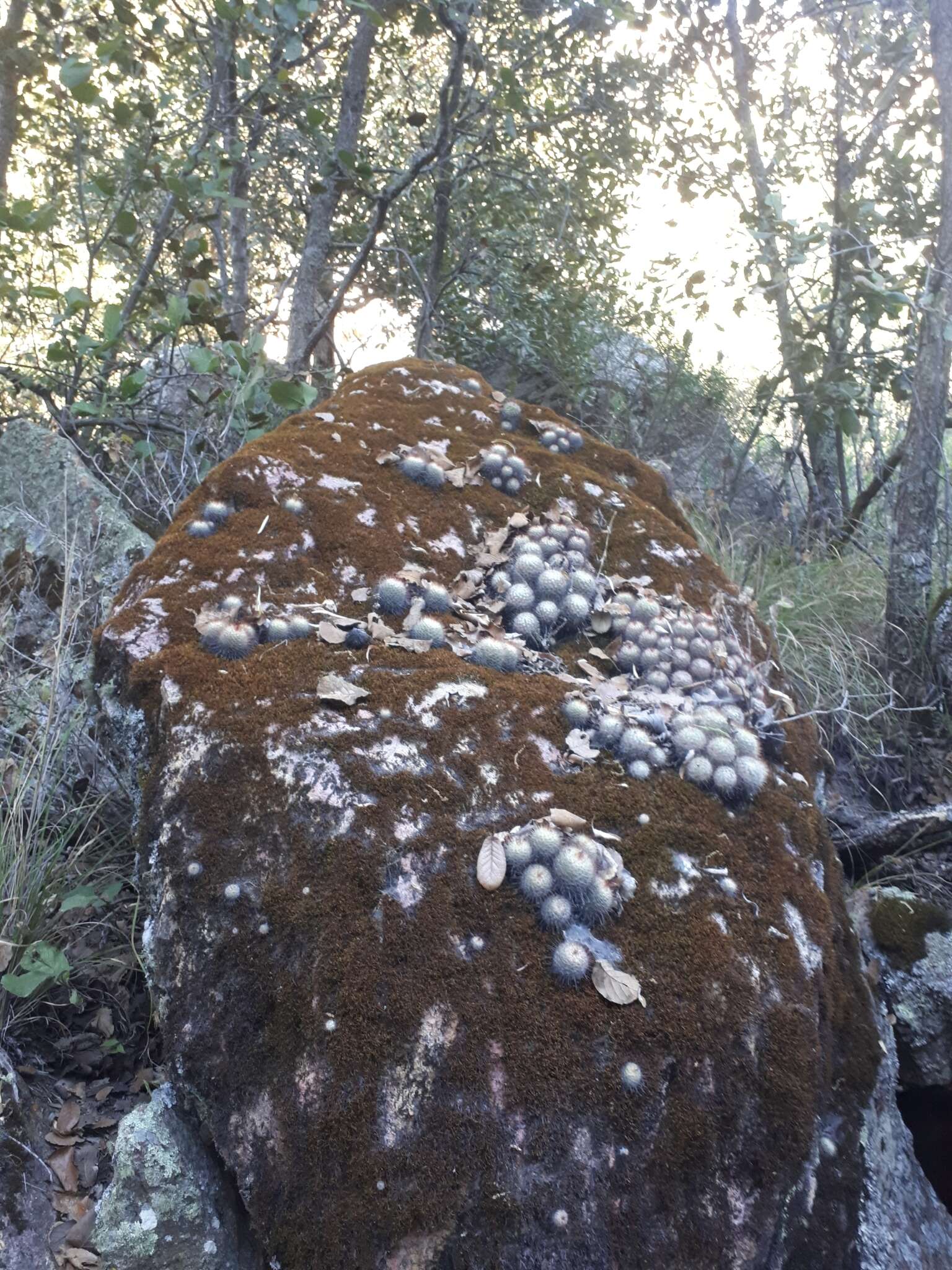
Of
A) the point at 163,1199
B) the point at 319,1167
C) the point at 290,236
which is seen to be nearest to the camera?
the point at 319,1167

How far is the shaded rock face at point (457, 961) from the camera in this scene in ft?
4.48

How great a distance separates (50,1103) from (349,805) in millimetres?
1068

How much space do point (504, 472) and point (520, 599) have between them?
685 millimetres

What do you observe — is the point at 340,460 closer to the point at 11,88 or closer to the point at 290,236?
the point at 11,88

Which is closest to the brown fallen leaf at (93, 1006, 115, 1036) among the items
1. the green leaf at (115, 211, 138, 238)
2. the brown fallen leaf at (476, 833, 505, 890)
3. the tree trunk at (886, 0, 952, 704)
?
the brown fallen leaf at (476, 833, 505, 890)

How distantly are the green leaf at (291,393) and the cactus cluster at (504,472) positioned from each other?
94cm

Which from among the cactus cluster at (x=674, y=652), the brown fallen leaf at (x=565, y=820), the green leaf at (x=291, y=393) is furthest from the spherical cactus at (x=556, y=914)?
the green leaf at (x=291, y=393)

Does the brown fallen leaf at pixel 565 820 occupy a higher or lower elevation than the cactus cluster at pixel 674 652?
lower

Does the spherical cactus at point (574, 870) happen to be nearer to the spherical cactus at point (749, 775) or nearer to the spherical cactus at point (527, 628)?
the spherical cactus at point (749, 775)

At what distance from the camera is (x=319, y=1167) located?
4.50ft

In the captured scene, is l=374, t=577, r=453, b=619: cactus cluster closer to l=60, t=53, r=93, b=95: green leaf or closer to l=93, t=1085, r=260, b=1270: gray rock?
l=93, t=1085, r=260, b=1270: gray rock

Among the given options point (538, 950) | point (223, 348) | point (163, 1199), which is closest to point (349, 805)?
point (538, 950)

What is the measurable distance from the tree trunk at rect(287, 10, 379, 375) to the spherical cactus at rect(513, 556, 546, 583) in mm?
3247

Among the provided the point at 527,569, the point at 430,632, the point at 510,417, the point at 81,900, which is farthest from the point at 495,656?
the point at 510,417
